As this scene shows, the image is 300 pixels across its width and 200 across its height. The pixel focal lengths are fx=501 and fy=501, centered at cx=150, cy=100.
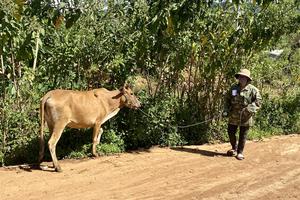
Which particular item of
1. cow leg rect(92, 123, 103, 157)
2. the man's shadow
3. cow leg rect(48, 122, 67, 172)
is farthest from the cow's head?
cow leg rect(48, 122, 67, 172)

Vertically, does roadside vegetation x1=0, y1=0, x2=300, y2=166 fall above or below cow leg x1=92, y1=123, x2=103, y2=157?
above

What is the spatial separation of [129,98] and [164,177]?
1798mm

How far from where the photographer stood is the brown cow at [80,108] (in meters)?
7.57

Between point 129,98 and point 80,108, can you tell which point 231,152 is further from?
point 80,108

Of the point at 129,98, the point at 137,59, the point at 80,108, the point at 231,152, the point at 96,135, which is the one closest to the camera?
the point at 80,108

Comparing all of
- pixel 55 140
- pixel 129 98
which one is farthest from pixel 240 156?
pixel 55 140

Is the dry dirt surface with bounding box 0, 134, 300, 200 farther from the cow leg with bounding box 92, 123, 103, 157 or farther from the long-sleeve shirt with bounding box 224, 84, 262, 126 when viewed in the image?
the long-sleeve shirt with bounding box 224, 84, 262, 126

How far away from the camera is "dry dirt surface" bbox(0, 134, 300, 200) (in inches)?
266

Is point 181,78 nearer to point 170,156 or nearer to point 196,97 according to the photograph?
point 196,97

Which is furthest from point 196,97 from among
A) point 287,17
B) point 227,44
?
point 287,17

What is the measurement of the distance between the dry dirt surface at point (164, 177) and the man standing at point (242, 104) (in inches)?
18.3

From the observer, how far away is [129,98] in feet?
28.7

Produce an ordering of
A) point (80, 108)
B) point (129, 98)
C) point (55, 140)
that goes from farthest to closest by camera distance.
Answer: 1. point (129, 98)
2. point (80, 108)
3. point (55, 140)

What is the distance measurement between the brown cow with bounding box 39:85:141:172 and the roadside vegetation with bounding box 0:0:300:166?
1.65 ft
